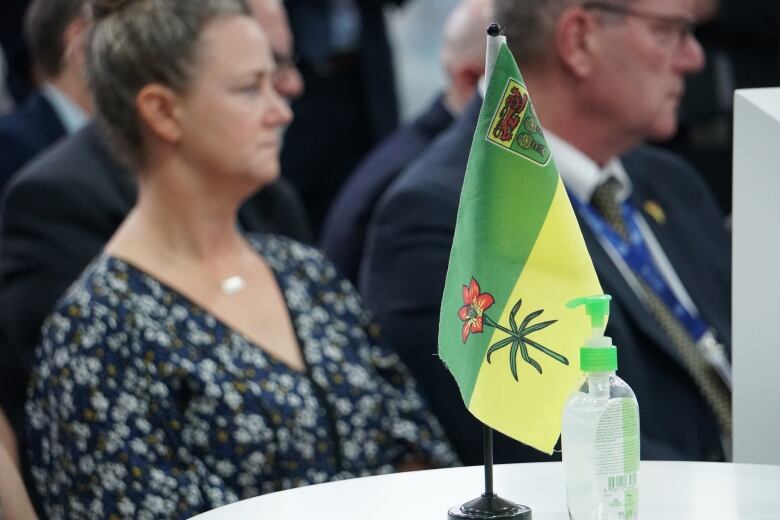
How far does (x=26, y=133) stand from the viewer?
156 inches

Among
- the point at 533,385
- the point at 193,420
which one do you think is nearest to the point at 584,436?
the point at 533,385

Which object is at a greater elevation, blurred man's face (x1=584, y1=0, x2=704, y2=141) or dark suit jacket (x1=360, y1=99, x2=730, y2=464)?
blurred man's face (x1=584, y1=0, x2=704, y2=141)

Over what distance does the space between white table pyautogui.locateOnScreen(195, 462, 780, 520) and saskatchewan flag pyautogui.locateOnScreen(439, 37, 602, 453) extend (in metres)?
0.20

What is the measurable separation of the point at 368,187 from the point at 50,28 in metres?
1.00

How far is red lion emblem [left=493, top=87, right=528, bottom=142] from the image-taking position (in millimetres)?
1483

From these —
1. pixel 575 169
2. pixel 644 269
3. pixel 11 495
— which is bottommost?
pixel 11 495

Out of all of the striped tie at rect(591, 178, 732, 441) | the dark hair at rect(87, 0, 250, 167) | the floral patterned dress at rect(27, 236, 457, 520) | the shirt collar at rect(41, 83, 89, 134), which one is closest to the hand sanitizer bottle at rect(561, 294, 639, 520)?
the floral patterned dress at rect(27, 236, 457, 520)

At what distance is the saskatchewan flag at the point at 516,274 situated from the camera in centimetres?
149

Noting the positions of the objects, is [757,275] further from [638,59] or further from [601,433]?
[638,59]

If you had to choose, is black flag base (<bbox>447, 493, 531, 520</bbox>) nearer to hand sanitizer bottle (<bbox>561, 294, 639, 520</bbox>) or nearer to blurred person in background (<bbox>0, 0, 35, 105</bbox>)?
hand sanitizer bottle (<bbox>561, 294, 639, 520</bbox>)

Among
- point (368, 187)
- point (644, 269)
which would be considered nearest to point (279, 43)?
point (368, 187)

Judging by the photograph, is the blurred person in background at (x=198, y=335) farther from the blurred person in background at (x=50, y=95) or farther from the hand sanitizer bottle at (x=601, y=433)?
the blurred person in background at (x=50, y=95)

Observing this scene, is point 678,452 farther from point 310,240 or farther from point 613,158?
point 310,240

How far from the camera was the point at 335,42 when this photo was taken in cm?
529
